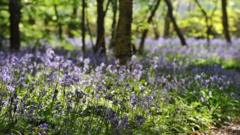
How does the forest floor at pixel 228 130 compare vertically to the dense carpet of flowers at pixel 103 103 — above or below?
below

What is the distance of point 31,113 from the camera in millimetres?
5344

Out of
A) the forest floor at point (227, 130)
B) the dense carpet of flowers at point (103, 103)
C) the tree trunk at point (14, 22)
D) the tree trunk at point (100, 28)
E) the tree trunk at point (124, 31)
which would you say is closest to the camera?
the dense carpet of flowers at point (103, 103)

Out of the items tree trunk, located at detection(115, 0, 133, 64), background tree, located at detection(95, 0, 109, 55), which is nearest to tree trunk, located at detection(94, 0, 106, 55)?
background tree, located at detection(95, 0, 109, 55)

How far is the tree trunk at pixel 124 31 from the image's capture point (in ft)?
32.3

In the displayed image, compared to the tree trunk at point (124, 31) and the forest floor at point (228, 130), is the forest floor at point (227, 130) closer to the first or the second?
the forest floor at point (228, 130)

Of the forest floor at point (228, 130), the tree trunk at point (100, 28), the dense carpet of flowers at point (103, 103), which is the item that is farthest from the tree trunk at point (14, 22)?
the forest floor at point (228, 130)

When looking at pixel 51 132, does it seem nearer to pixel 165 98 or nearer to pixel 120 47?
pixel 165 98

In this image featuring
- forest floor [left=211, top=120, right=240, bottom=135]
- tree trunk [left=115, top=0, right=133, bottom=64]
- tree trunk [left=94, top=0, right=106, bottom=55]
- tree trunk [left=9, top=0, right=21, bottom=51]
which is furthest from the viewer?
tree trunk [left=94, top=0, right=106, bottom=55]

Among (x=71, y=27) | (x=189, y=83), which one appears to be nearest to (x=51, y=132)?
(x=189, y=83)

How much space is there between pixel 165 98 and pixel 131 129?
57.0 inches

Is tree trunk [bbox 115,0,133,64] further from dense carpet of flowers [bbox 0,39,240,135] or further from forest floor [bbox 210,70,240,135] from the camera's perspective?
forest floor [bbox 210,70,240,135]

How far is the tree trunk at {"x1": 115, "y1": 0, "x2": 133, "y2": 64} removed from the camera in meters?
9.84

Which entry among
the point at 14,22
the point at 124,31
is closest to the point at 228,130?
the point at 124,31

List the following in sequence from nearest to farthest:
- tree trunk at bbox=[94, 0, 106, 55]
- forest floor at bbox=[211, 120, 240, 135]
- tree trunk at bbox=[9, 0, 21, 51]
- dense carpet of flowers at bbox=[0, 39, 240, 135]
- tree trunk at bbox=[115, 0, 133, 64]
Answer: dense carpet of flowers at bbox=[0, 39, 240, 135] → forest floor at bbox=[211, 120, 240, 135] → tree trunk at bbox=[115, 0, 133, 64] → tree trunk at bbox=[9, 0, 21, 51] → tree trunk at bbox=[94, 0, 106, 55]
